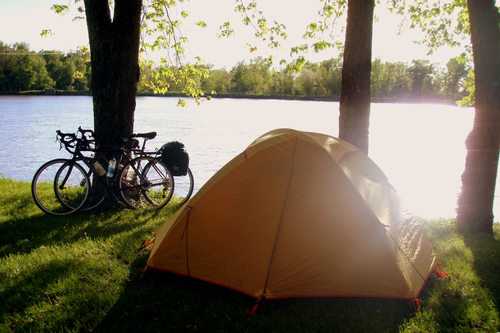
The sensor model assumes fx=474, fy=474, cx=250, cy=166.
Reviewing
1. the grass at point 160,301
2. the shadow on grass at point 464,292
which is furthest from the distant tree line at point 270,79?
the grass at point 160,301

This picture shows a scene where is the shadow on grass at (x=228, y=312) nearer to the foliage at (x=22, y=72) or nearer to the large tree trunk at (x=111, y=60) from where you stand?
the large tree trunk at (x=111, y=60)

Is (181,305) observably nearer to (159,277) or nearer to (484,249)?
(159,277)

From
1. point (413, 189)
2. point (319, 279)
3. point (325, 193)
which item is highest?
point (325, 193)

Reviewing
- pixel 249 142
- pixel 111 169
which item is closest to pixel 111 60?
pixel 111 169

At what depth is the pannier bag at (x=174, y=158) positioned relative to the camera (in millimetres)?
8117

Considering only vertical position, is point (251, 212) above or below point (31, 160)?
above

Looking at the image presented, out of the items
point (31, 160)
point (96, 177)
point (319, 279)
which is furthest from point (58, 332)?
point (31, 160)

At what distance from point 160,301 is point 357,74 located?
4431 mm

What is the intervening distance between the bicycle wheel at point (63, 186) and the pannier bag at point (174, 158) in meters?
1.37

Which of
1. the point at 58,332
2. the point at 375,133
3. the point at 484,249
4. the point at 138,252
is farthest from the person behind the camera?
the point at 375,133

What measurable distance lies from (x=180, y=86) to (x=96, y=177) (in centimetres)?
725

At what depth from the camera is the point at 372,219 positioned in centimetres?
476

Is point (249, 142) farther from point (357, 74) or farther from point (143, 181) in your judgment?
point (357, 74)

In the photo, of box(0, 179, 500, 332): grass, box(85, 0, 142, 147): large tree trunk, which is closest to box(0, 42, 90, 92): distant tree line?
box(85, 0, 142, 147): large tree trunk
